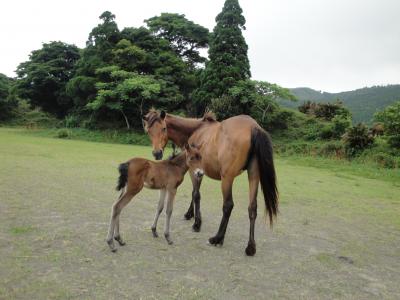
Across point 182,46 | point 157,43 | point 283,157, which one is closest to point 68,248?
point 283,157

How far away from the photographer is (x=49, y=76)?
31828 millimetres

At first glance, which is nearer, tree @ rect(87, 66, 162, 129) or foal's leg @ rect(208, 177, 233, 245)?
foal's leg @ rect(208, 177, 233, 245)

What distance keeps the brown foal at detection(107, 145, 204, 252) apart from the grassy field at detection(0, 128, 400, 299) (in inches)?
14.1

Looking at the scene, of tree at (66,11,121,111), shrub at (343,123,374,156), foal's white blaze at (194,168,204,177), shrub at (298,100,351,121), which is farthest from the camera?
tree at (66,11,121,111)

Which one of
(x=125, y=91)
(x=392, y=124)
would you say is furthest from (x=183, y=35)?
(x=392, y=124)

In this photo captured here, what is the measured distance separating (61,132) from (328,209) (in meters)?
22.1

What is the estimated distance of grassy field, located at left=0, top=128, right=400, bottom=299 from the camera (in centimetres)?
380

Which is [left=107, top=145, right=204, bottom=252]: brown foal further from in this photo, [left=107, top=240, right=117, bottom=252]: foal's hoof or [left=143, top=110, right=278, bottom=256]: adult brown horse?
[left=143, top=110, right=278, bottom=256]: adult brown horse

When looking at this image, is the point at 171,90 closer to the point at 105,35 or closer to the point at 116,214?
the point at 105,35

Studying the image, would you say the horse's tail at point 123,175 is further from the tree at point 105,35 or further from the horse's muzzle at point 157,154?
the tree at point 105,35

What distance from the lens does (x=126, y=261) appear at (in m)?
4.44

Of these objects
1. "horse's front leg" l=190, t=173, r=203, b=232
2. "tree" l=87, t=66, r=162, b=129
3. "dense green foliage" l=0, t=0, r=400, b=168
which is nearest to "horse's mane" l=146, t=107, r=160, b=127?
"horse's front leg" l=190, t=173, r=203, b=232

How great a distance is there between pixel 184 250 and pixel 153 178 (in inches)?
46.7

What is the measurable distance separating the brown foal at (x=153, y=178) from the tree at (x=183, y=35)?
1175 inches
